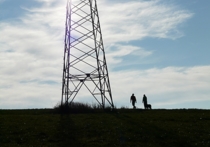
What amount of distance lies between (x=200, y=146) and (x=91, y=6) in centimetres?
1787

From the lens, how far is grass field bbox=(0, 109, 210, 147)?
68.5ft

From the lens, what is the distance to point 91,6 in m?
34.4

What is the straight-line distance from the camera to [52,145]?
20.2 meters

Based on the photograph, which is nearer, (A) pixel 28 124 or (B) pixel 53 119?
(A) pixel 28 124

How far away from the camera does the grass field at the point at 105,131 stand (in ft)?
68.5

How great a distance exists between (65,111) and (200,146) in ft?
46.6

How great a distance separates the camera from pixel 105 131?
915 inches

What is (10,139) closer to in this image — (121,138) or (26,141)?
(26,141)

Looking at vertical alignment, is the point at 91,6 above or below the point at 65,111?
above

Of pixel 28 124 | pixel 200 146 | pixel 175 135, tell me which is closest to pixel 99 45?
pixel 28 124

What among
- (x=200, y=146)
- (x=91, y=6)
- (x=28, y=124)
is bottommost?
(x=200, y=146)

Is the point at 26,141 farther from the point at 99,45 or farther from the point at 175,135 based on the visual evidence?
the point at 99,45

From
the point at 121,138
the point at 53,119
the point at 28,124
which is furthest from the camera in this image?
the point at 53,119

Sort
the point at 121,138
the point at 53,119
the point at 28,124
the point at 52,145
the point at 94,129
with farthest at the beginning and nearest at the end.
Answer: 1. the point at 53,119
2. the point at 28,124
3. the point at 94,129
4. the point at 121,138
5. the point at 52,145
